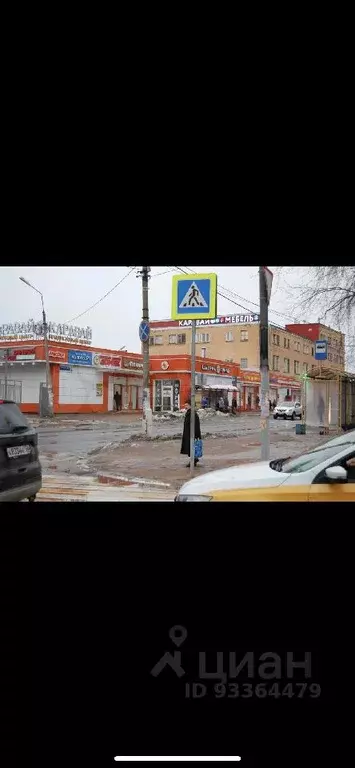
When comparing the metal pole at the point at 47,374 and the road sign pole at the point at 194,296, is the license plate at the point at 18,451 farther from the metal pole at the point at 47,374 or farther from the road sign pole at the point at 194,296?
the metal pole at the point at 47,374

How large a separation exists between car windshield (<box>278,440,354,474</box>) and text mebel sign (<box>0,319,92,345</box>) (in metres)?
9.21

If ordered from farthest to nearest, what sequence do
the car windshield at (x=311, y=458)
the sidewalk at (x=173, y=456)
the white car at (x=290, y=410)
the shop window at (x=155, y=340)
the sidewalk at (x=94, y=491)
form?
the shop window at (x=155, y=340) → the white car at (x=290, y=410) → the sidewalk at (x=173, y=456) → the sidewalk at (x=94, y=491) → the car windshield at (x=311, y=458)

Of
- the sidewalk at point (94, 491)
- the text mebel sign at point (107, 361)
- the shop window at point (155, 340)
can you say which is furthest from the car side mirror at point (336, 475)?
the text mebel sign at point (107, 361)

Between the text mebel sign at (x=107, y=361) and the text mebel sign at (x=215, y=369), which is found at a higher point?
the text mebel sign at (x=107, y=361)

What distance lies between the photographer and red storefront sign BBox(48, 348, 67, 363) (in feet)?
43.8

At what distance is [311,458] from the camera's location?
150 inches

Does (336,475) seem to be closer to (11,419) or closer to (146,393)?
(11,419)

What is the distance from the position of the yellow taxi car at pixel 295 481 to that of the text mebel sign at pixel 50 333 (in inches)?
357

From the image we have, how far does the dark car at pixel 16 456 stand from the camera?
15.2ft
